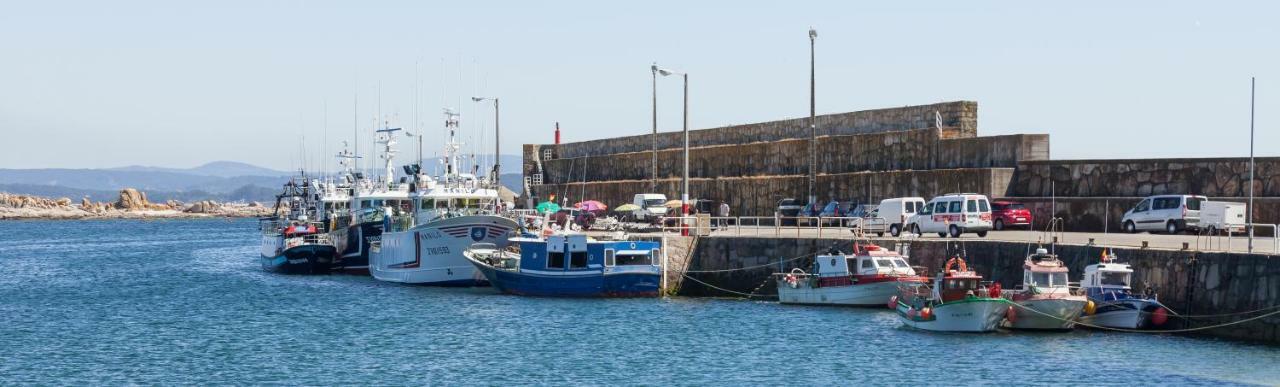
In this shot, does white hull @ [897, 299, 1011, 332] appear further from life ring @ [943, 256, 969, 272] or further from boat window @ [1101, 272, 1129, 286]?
boat window @ [1101, 272, 1129, 286]

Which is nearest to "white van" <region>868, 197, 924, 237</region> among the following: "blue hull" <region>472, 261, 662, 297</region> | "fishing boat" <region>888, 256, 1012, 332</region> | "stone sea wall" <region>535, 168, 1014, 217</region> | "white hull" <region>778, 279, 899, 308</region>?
"stone sea wall" <region>535, 168, 1014, 217</region>

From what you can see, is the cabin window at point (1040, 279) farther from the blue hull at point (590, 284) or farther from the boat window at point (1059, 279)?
the blue hull at point (590, 284)

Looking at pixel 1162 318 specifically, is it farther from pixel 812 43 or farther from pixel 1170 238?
pixel 812 43

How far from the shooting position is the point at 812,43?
2317 inches

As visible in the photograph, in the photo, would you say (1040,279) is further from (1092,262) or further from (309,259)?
(309,259)

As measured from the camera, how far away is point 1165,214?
4803 cm

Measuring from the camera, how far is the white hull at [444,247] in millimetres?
59312

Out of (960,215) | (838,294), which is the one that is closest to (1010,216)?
(960,215)

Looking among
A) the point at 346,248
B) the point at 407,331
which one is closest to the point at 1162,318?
the point at 407,331

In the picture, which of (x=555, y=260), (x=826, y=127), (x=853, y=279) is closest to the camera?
(x=853, y=279)

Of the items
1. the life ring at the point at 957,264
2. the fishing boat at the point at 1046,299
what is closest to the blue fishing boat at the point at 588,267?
the life ring at the point at 957,264

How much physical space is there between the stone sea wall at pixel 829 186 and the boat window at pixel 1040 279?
17.5 metres

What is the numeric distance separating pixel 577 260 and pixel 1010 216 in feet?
48.8

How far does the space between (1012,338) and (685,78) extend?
745 inches
